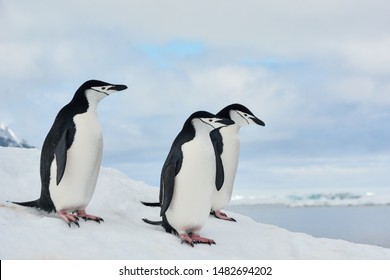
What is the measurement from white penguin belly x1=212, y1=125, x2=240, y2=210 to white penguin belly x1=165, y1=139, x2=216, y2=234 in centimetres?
103

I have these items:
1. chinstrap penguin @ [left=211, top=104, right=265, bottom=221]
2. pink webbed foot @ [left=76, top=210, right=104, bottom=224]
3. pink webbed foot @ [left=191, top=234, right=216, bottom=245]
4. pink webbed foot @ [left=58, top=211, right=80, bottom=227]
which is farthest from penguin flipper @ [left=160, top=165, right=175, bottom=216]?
chinstrap penguin @ [left=211, top=104, right=265, bottom=221]

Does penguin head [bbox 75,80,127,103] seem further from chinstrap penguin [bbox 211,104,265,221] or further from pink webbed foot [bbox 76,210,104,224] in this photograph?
chinstrap penguin [bbox 211,104,265,221]

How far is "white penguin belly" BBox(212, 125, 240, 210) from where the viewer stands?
16.8 feet

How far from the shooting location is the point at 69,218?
12.9 feet

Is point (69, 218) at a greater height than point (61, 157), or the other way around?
point (61, 157)

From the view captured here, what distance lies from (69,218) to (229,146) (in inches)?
68.7

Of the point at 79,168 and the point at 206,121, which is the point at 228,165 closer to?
the point at 206,121

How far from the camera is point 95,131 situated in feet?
13.3

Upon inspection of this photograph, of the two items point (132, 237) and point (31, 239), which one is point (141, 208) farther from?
point (31, 239)

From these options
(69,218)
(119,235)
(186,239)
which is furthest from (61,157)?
(186,239)

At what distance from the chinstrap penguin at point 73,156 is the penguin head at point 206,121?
0.68 metres
